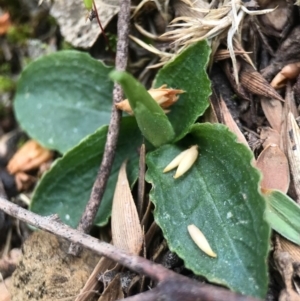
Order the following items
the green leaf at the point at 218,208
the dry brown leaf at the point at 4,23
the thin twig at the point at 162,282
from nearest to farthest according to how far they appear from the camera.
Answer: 1. the thin twig at the point at 162,282
2. the green leaf at the point at 218,208
3. the dry brown leaf at the point at 4,23


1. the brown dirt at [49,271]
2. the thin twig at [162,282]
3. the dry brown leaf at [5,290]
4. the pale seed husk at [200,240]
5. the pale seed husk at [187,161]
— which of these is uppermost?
the pale seed husk at [187,161]

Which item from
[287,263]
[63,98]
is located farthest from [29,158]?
[287,263]

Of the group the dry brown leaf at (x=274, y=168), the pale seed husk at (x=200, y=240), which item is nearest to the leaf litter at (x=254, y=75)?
the dry brown leaf at (x=274, y=168)

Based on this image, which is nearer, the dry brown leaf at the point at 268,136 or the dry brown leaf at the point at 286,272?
the dry brown leaf at the point at 286,272

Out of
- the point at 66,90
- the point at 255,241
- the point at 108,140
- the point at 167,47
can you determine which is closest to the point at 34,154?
the point at 66,90

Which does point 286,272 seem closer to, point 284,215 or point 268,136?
point 284,215

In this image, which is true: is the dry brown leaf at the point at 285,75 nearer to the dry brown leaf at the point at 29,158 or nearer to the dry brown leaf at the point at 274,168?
→ the dry brown leaf at the point at 274,168
